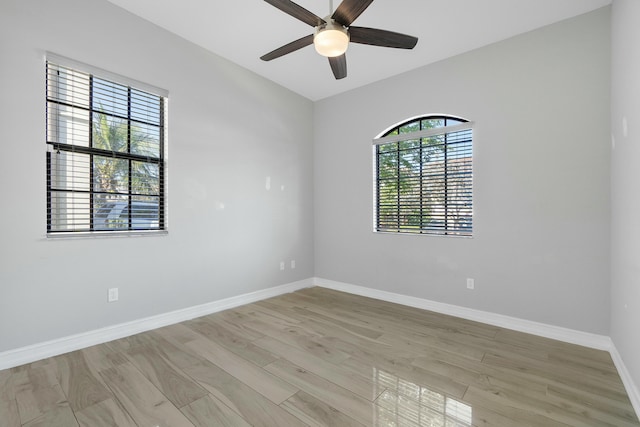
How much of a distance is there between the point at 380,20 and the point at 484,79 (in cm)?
130

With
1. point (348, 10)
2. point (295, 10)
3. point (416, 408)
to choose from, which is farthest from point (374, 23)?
point (416, 408)

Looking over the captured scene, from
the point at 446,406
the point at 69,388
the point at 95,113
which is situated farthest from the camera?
the point at 95,113

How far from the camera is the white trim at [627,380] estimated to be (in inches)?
67.9

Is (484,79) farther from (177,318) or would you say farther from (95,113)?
(177,318)

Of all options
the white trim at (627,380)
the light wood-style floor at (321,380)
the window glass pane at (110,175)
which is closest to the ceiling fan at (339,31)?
the window glass pane at (110,175)

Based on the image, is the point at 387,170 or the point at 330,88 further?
the point at 330,88

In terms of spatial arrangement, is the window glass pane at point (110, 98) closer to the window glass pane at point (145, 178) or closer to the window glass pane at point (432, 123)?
the window glass pane at point (145, 178)

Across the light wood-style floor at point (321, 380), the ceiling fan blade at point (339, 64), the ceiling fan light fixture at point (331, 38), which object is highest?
the ceiling fan blade at point (339, 64)

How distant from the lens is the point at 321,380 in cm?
203

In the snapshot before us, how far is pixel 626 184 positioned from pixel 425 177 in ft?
5.95

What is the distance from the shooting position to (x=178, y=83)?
123 inches

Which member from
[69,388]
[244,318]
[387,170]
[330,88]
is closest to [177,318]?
[244,318]

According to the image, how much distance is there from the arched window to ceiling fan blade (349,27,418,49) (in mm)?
1423

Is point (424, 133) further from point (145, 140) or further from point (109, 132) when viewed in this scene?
point (109, 132)
